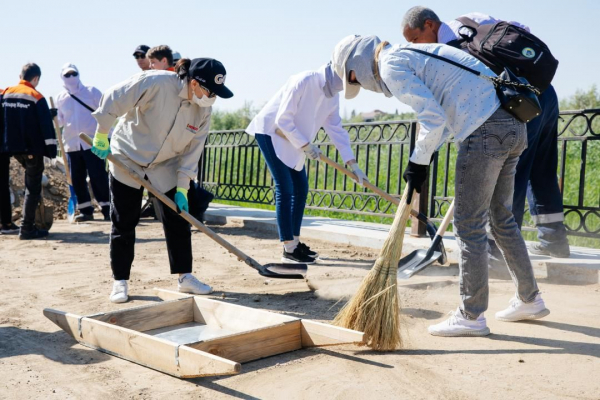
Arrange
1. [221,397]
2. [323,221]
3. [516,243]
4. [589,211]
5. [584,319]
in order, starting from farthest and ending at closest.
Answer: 1. [323,221]
2. [589,211]
3. [584,319]
4. [516,243]
5. [221,397]

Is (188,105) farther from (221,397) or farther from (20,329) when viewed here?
(221,397)

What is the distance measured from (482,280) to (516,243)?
36 cm

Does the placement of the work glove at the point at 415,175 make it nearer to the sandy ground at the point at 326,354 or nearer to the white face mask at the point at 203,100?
the sandy ground at the point at 326,354

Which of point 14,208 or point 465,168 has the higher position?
point 465,168

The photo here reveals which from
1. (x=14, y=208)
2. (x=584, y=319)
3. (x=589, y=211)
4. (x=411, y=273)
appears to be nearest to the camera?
(x=584, y=319)

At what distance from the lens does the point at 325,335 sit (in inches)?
132

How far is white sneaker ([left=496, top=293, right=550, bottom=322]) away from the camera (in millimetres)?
3848

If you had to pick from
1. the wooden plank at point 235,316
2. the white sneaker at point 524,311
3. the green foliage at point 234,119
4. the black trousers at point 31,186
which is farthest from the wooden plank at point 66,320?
the green foliage at point 234,119

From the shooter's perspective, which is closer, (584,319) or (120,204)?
(584,319)

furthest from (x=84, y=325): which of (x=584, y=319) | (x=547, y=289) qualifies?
(x=547, y=289)

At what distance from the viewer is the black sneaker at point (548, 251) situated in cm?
568

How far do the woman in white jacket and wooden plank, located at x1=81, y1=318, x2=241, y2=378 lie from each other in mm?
2602

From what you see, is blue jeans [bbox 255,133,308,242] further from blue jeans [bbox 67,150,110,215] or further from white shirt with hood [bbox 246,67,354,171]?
blue jeans [bbox 67,150,110,215]

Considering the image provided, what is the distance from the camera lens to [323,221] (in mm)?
9023
